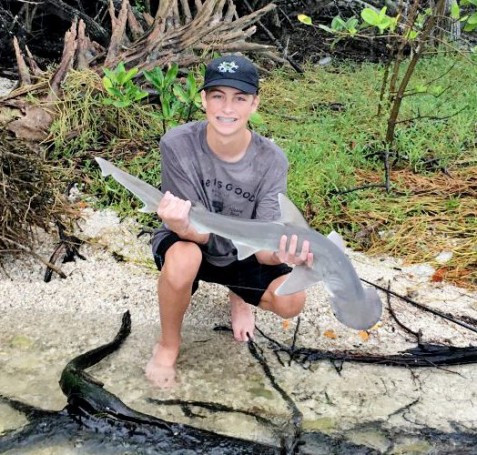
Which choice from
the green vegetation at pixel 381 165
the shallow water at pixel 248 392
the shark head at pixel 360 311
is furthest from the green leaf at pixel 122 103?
the shark head at pixel 360 311

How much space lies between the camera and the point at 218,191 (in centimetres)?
264

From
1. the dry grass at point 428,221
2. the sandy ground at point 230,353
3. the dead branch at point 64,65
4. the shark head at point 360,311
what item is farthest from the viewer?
the dead branch at point 64,65

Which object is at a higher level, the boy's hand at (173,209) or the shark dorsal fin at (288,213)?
the shark dorsal fin at (288,213)

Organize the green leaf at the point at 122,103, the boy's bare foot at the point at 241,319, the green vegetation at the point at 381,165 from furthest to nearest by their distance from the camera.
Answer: the green leaf at the point at 122,103 → the green vegetation at the point at 381,165 → the boy's bare foot at the point at 241,319

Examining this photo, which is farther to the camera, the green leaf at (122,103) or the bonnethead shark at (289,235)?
the green leaf at (122,103)

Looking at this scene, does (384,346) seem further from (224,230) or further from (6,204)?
(6,204)

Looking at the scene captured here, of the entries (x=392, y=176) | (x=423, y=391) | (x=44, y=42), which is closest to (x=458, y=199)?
(x=392, y=176)

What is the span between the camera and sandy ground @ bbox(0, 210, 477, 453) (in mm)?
2445

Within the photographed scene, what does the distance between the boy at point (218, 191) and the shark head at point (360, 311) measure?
1.23ft

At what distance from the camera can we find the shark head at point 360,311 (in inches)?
89.2

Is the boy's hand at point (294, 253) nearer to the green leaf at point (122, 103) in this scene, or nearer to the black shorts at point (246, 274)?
the black shorts at point (246, 274)

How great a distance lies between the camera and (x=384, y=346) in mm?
2924

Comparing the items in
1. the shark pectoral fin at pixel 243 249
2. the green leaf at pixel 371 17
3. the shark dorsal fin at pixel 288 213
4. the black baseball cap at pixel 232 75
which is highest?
the green leaf at pixel 371 17

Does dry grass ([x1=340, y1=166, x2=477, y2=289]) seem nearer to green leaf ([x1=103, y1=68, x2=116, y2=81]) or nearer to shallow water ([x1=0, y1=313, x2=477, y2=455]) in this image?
shallow water ([x1=0, y1=313, x2=477, y2=455])
